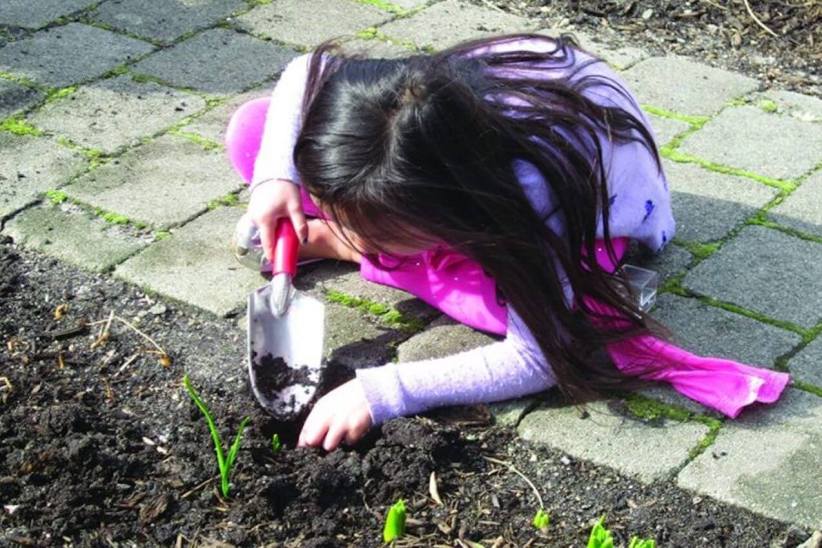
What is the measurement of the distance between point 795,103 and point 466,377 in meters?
2.04

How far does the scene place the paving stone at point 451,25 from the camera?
4938mm

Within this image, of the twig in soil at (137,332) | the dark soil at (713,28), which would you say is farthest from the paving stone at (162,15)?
the twig in soil at (137,332)

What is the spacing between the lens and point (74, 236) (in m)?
3.75

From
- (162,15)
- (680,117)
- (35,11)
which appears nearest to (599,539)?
(680,117)

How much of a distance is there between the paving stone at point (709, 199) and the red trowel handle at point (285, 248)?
1.13 meters

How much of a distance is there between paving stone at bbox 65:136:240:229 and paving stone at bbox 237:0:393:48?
2.92ft

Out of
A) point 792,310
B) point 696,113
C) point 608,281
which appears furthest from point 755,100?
point 608,281

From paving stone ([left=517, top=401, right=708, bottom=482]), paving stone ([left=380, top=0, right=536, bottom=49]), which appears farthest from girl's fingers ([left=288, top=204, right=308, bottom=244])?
paving stone ([left=380, top=0, right=536, bottom=49])

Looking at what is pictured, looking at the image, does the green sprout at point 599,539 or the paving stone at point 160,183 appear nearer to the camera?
the green sprout at point 599,539

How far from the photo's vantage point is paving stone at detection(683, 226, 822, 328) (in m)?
3.47

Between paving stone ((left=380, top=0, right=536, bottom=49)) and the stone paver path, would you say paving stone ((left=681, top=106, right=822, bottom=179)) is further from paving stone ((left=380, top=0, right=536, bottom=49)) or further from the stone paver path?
paving stone ((left=380, top=0, right=536, bottom=49))

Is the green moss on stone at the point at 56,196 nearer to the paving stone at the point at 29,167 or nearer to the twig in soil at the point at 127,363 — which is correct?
the paving stone at the point at 29,167

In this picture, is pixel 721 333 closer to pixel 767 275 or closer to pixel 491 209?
pixel 767 275

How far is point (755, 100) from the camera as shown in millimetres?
4566
